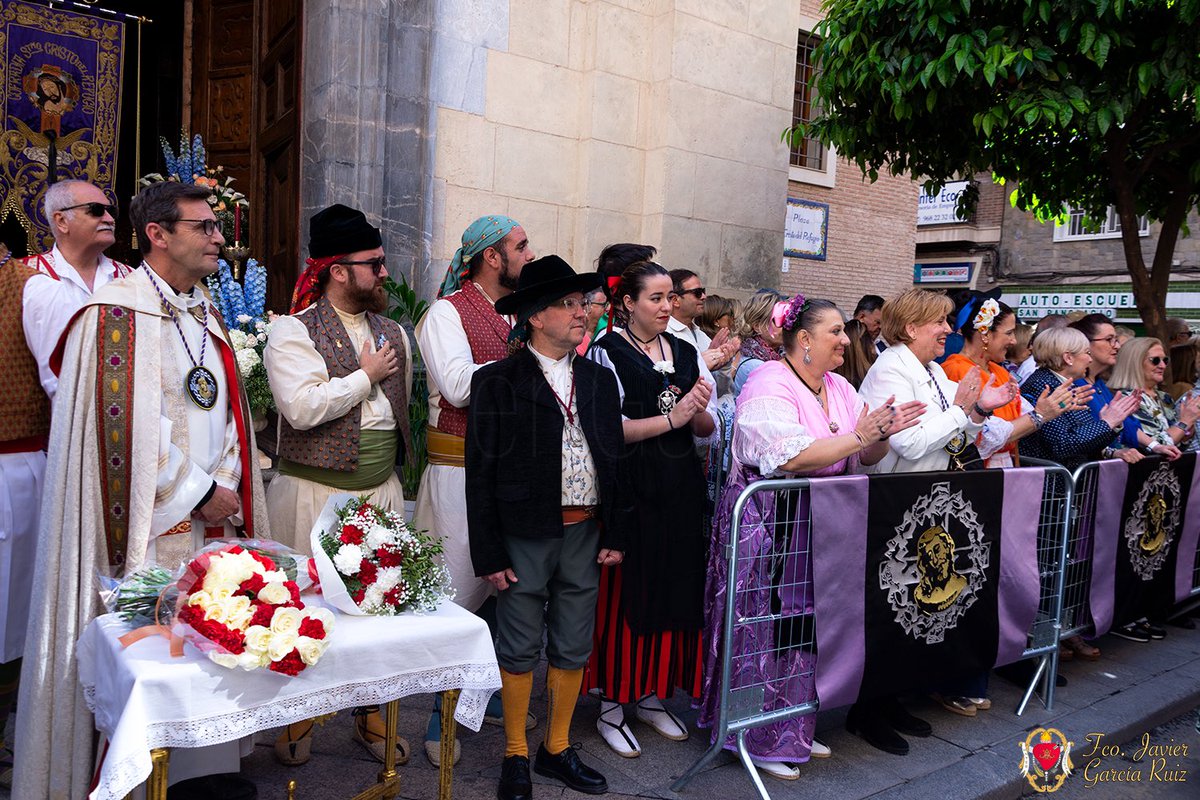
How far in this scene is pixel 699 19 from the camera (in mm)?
7828

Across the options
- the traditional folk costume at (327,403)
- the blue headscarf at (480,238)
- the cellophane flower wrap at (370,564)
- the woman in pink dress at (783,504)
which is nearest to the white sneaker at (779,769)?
the woman in pink dress at (783,504)

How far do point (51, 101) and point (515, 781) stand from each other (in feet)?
22.8

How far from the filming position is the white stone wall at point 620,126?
6.92m

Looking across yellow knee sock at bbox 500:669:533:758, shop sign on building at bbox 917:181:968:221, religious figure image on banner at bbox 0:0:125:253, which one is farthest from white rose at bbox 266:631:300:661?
shop sign on building at bbox 917:181:968:221

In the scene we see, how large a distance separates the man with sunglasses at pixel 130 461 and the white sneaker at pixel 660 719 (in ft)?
6.03

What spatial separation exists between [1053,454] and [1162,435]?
888 millimetres

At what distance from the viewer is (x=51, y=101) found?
23.3 feet

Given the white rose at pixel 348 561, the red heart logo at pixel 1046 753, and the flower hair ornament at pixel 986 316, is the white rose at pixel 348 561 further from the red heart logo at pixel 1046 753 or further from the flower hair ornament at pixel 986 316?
the flower hair ornament at pixel 986 316

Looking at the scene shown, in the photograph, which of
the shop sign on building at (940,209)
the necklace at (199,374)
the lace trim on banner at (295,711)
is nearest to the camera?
the lace trim on banner at (295,711)

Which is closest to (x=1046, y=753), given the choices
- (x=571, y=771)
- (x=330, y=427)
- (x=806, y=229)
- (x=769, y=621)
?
(x=769, y=621)

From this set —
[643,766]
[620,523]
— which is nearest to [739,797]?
[643,766]

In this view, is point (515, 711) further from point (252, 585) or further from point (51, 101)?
point (51, 101)

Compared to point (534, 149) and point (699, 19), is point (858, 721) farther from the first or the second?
point (699, 19)

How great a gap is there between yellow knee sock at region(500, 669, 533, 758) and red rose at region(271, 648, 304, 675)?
1.26m
